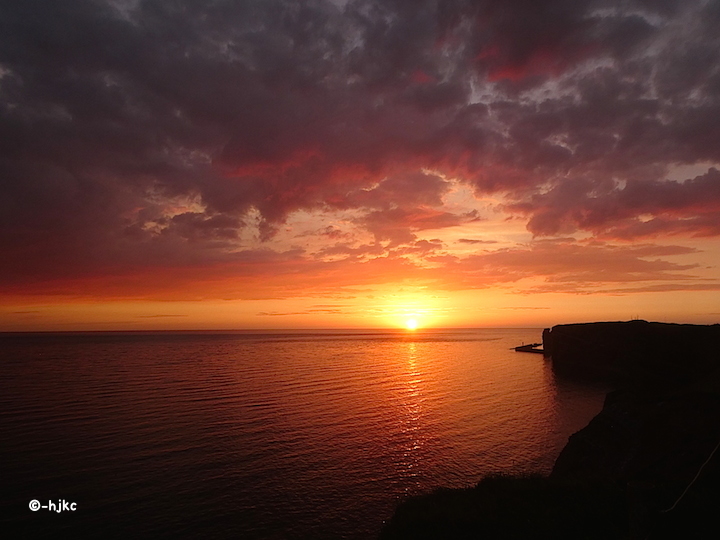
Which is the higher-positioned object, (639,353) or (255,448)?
(639,353)

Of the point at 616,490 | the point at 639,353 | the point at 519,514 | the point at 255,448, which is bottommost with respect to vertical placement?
the point at 255,448

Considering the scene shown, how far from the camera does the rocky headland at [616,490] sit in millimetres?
11469

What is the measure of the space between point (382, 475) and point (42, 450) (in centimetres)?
2740

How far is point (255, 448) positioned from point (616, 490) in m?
25.8

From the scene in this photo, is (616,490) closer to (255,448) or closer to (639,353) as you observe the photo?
(255,448)

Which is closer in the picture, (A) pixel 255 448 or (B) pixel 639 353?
(A) pixel 255 448

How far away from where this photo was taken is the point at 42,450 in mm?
30969

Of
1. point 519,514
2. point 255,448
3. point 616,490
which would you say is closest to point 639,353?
point 616,490

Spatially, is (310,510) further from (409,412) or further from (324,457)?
(409,412)

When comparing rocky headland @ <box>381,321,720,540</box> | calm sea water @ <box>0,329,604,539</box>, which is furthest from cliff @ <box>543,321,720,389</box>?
rocky headland @ <box>381,321,720,540</box>

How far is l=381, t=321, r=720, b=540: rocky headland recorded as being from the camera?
37.6 ft

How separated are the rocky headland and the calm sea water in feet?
13.7

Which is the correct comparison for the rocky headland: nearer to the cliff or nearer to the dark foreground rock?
the dark foreground rock

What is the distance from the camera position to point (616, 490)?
60.2 ft
